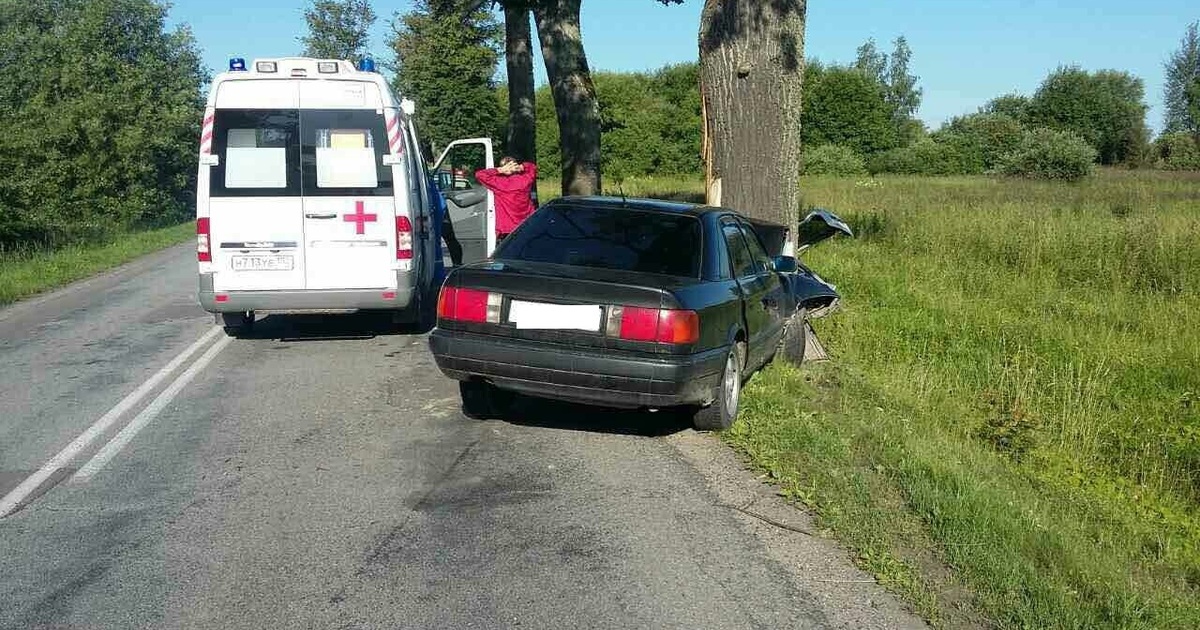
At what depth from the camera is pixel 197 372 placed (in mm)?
9320

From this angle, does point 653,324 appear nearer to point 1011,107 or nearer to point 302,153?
point 302,153

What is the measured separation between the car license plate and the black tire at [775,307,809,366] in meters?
4.57

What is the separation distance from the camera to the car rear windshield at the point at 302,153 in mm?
10297

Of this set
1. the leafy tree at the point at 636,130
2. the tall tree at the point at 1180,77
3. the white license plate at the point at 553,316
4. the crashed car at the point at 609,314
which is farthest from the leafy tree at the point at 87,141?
the tall tree at the point at 1180,77

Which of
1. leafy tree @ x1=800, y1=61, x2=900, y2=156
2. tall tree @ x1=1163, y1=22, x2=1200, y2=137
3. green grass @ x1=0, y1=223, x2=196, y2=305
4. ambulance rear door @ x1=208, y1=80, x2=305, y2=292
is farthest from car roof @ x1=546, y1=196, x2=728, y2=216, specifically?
tall tree @ x1=1163, y1=22, x2=1200, y2=137

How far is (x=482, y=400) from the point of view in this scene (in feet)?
24.3

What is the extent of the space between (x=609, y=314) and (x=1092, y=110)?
76.2 metres

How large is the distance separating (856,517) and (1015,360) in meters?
5.14

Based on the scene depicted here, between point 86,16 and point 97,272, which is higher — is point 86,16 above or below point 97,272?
above

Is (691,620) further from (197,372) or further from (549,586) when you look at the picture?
(197,372)

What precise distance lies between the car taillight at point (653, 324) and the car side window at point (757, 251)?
200cm

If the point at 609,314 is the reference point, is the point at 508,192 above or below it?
above

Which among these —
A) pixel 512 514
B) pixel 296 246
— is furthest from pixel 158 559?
pixel 296 246

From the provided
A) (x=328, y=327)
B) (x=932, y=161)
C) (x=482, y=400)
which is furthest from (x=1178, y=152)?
(x=482, y=400)
